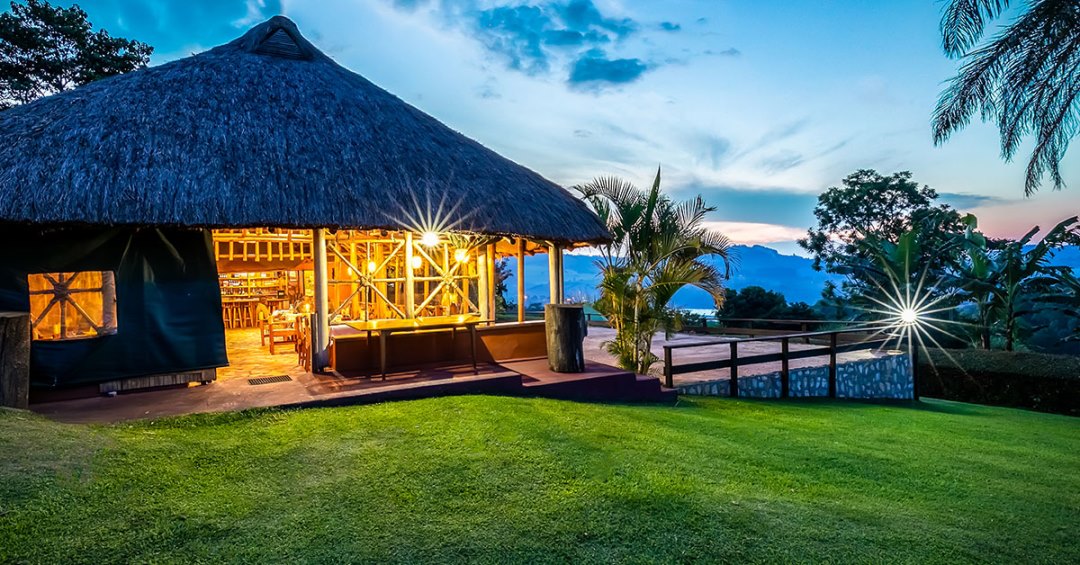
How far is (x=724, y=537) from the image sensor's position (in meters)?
2.83

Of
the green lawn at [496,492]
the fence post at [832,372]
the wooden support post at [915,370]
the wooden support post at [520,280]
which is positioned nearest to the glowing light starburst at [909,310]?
the wooden support post at [915,370]

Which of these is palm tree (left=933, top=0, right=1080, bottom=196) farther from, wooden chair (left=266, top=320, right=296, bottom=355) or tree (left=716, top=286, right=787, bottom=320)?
tree (left=716, top=286, right=787, bottom=320)

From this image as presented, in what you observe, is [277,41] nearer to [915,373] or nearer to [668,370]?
[668,370]

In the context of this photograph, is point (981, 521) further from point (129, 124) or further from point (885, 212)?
point (885, 212)

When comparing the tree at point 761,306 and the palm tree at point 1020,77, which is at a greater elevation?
the palm tree at point 1020,77

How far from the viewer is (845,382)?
1016cm

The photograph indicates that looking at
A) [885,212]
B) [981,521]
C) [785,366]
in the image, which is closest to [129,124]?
[981,521]

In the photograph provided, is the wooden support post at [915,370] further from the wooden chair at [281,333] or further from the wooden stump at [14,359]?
the wooden stump at [14,359]

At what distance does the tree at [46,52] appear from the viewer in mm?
14219

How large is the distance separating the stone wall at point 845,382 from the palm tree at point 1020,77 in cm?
394

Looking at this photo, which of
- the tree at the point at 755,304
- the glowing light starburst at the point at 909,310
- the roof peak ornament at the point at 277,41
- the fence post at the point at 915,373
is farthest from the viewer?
the tree at the point at 755,304

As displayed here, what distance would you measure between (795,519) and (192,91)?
8614 millimetres

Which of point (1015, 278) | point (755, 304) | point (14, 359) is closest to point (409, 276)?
point (14, 359)

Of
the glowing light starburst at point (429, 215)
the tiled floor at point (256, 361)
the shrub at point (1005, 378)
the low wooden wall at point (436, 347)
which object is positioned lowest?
the shrub at point (1005, 378)
